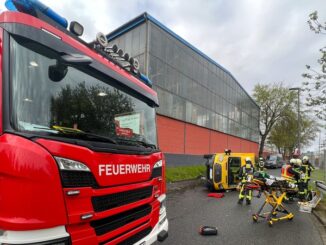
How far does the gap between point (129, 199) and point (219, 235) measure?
3553 mm

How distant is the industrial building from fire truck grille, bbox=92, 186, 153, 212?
507 inches

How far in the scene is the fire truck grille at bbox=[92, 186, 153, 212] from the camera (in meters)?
2.65

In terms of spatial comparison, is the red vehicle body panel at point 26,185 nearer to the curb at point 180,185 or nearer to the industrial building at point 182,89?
the curb at point 180,185

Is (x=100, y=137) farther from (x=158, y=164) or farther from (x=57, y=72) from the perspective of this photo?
(x=158, y=164)

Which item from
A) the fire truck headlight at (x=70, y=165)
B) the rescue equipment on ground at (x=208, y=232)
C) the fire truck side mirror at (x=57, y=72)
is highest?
the fire truck side mirror at (x=57, y=72)

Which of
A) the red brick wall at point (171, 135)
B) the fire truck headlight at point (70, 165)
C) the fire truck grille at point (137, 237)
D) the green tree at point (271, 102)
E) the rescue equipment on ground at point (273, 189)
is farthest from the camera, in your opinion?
the green tree at point (271, 102)

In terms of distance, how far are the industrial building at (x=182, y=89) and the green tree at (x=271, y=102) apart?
567 inches

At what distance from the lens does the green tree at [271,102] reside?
45.5m

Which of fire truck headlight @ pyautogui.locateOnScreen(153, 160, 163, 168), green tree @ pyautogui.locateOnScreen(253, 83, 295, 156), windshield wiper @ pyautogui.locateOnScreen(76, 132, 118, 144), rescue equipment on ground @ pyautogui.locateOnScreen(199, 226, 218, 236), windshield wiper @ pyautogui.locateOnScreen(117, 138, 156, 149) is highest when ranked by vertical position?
green tree @ pyautogui.locateOnScreen(253, 83, 295, 156)

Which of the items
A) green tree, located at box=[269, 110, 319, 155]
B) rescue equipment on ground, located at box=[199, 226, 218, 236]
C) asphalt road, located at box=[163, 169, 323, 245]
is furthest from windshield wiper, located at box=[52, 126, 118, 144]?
green tree, located at box=[269, 110, 319, 155]

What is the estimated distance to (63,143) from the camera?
240 centimetres

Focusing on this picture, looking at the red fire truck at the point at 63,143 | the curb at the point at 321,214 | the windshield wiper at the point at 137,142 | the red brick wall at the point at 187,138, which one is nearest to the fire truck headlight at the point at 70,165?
the red fire truck at the point at 63,143

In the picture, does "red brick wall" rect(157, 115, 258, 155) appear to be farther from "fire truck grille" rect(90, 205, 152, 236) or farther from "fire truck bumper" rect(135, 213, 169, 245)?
"fire truck grille" rect(90, 205, 152, 236)

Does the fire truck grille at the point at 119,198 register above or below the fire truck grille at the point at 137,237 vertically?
above
